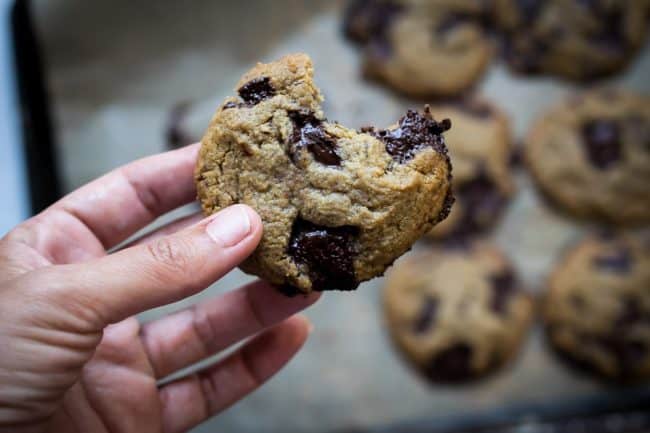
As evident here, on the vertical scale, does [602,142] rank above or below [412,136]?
below

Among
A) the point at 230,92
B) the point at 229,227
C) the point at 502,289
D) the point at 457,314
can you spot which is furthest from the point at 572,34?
the point at 229,227

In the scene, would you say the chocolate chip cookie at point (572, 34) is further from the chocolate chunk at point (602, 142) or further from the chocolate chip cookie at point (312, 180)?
the chocolate chip cookie at point (312, 180)

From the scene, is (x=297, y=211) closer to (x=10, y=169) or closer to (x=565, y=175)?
(x=10, y=169)

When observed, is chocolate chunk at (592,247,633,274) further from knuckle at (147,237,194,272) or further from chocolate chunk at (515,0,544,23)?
knuckle at (147,237,194,272)

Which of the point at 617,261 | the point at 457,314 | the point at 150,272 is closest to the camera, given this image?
the point at 150,272

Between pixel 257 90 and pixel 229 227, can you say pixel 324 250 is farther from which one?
pixel 257 90

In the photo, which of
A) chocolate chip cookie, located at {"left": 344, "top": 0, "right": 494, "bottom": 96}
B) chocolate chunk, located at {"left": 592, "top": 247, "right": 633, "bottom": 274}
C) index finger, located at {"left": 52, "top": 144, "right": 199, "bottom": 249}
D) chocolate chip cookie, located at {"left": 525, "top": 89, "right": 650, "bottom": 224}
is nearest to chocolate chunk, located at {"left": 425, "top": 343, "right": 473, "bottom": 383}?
chocolate chunk, located at {"left": 592, "top": 247, "right": 633, "bottom": 274}
